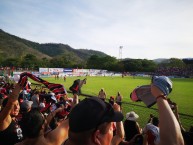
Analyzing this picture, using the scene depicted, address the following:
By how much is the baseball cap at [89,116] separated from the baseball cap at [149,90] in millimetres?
Result: 552

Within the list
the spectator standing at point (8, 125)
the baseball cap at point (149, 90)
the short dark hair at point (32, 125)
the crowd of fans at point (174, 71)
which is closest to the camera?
the baseball cap at point (149, 90)

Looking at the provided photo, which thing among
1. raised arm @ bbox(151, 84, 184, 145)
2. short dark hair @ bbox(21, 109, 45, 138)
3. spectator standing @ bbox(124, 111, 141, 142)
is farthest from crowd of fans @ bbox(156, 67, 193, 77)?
raised arm @ bbox(151, 84, 184, 145)

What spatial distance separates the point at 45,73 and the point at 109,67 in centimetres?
6380

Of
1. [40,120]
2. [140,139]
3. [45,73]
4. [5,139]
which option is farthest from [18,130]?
[45,73]

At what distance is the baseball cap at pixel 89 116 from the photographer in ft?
6.67

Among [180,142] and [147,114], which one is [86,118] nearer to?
[180,142]

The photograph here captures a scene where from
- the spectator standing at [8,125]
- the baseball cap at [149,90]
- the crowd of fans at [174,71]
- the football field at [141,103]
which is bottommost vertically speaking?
the football field at [141,103]

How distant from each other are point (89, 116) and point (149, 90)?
0.84 metres

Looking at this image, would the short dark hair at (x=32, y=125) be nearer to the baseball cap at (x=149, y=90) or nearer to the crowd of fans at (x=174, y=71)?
the baseball cap at (x=149, y=90)

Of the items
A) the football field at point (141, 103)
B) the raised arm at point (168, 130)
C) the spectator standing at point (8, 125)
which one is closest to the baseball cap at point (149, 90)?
the raised arm at point (168, 130)

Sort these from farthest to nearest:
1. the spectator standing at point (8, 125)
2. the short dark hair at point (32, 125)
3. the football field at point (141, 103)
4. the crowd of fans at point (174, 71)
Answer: the crowd of fans at point (174, 71)
the football field at point (141, 103)
the spectator standing at point (8, 125)
the short dark hair at point (32, 125)

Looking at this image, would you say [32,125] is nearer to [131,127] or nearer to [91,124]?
[91,124]

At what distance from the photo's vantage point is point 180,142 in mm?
2037

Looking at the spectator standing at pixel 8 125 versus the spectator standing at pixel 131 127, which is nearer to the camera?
the spectator standing at pixel 8 125
